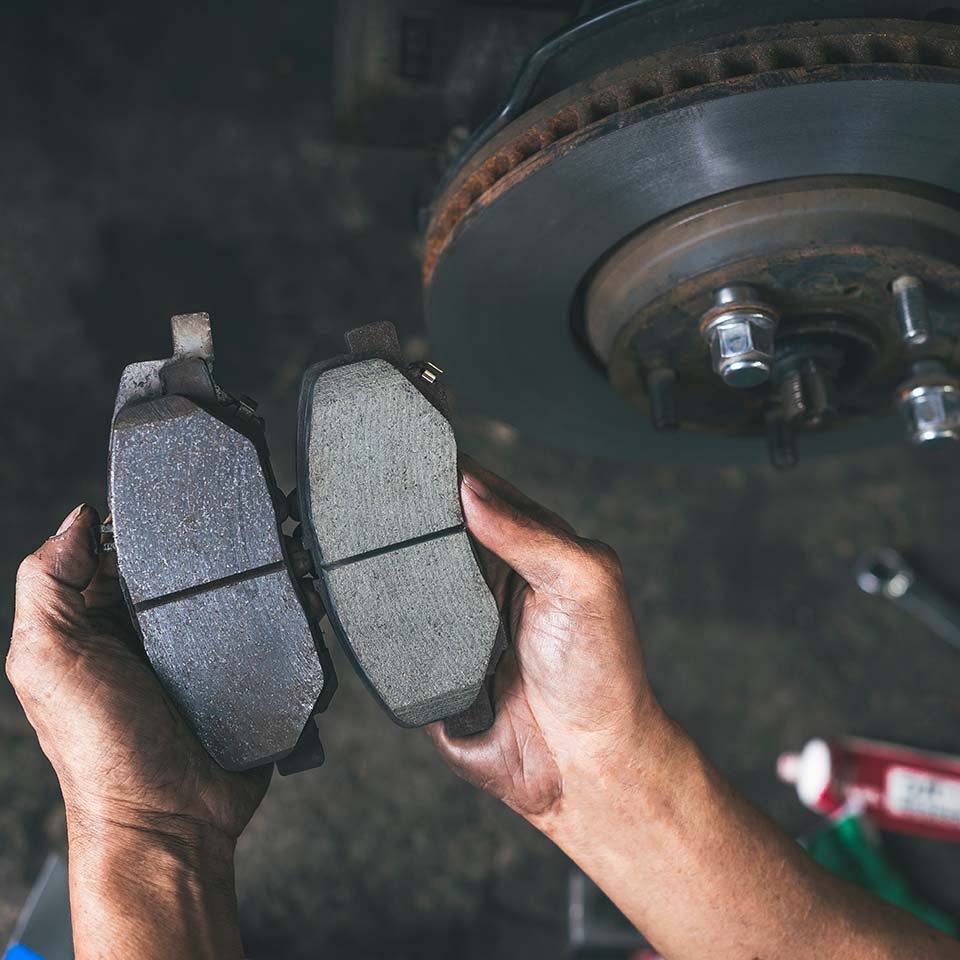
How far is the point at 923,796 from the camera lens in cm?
→ 145

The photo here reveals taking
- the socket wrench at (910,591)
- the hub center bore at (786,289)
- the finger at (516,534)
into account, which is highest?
the hub center bore at (786,289)

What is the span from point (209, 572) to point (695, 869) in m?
0.48

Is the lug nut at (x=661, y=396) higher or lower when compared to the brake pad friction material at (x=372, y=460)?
higher

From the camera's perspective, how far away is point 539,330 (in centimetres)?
96

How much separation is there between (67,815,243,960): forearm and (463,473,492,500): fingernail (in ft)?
1.15

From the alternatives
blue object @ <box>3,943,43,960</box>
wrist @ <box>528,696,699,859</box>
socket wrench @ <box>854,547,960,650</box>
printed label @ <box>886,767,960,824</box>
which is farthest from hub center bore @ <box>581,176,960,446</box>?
blue object @ <box>3,943,43,960</box>

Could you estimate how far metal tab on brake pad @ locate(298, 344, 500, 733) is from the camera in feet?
2.32

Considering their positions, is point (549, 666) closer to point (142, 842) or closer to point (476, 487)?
point (476, 487)

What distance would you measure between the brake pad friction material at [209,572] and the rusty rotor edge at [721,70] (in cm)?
30

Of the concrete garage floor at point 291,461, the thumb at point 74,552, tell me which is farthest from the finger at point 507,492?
the concrete garage floor at point 291,461

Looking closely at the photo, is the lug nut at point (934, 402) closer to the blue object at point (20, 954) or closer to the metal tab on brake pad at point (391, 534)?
the metal tab on brake pad at point (391, 534)

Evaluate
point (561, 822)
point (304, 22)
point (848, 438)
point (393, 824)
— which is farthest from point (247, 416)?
point (304, 22)

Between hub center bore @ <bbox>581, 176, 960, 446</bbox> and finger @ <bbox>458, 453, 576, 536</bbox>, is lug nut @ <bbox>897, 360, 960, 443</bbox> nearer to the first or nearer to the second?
hub center bore @ <bbox>581, 176, 960, 446</bbox>

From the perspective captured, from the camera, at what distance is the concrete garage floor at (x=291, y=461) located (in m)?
1.41
